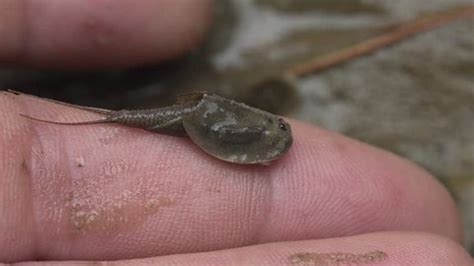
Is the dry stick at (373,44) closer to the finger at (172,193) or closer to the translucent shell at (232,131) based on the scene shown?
the finger at (172,193)

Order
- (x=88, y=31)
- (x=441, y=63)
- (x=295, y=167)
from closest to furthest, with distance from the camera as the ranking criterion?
(x=295, y=167) < (x=88, y=31) < (x=441, y=63)

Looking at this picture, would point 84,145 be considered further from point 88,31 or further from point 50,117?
point 88,31

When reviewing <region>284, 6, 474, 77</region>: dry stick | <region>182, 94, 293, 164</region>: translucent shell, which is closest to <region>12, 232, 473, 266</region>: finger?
<region>182, 94, 293, 164</region>: translucent shell

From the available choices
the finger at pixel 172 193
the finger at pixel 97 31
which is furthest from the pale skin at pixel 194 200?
the finger at pixel 97 31

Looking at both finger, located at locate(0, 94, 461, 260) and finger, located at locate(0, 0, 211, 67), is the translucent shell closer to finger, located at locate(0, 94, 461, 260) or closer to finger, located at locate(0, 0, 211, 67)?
finger, located at locate(0, 94, 461, 260)

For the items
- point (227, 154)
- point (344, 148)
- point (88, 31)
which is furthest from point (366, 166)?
point (88, 31)
